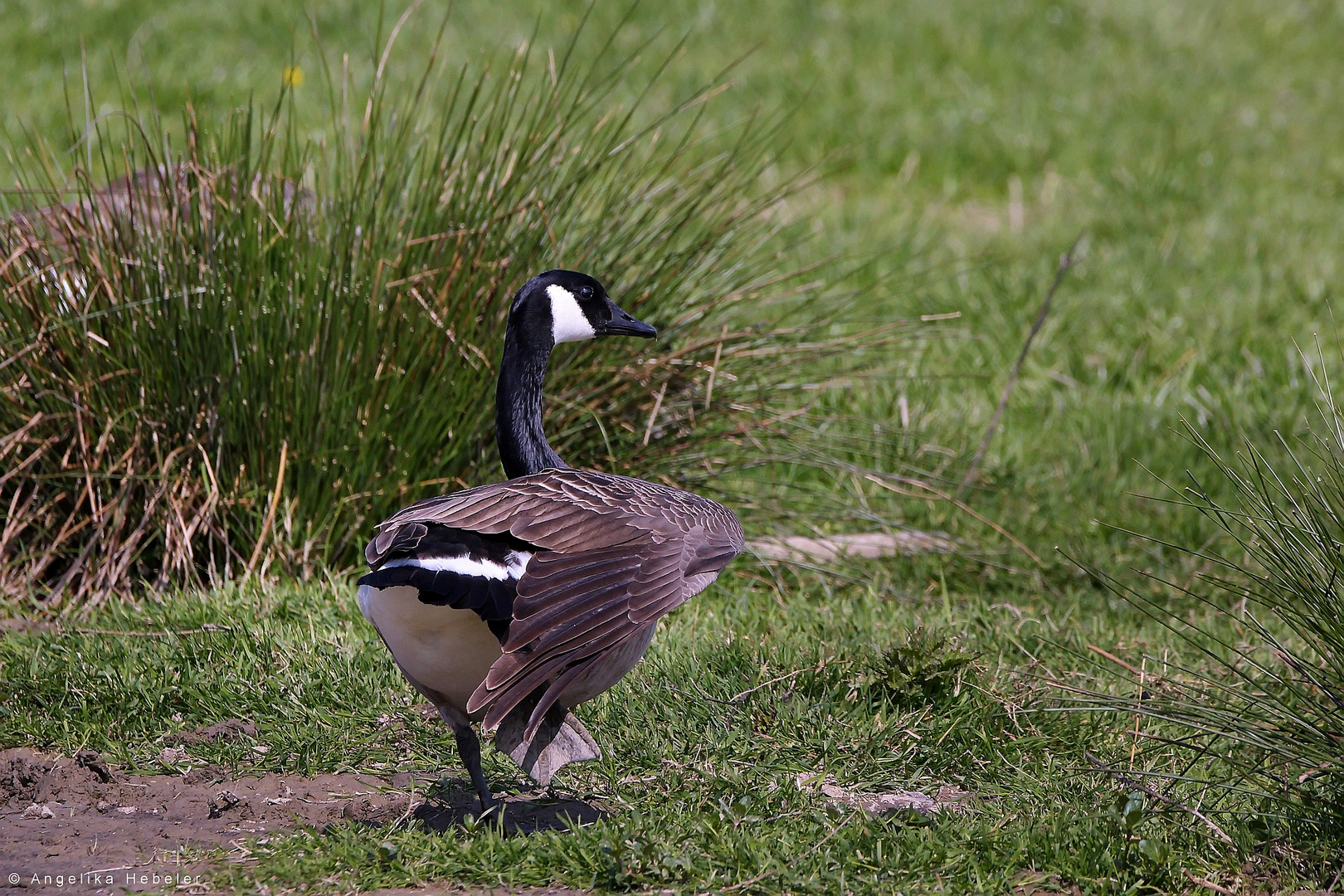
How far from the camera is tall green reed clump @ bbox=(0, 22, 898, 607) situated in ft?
15.2

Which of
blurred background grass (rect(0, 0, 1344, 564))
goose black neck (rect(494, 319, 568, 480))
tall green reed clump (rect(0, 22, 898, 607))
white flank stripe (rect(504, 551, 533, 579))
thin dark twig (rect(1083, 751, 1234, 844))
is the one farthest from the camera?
blurred background grass (rect(0, 0, 1344, 564))

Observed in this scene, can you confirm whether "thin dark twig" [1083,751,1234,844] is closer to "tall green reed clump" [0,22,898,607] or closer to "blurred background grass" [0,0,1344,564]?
"tall green reed clump" [0,22,898,607]

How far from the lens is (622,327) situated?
4055 millimetres

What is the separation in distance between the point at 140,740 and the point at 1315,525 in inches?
123

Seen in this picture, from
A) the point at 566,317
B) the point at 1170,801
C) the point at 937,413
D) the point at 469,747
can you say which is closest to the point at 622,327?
the point at 566,317

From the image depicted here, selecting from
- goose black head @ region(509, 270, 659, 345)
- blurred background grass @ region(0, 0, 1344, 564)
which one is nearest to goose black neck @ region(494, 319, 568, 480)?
goose black head @ region(509, 270, 659, 345)

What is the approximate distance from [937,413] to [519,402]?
2.91 meters

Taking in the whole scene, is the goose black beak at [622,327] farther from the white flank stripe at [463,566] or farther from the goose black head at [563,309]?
the white flank stripe at [463,566]

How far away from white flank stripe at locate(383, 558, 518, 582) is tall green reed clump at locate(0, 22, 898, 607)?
5.80ft

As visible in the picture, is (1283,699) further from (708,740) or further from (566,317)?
(566,317)

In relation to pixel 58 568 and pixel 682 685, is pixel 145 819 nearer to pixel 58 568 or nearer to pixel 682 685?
pixel 682 685

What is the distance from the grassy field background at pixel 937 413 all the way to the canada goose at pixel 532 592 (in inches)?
12.9

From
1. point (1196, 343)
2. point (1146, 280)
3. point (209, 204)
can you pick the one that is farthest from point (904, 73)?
point (209, 204)

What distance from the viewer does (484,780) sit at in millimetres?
3320
